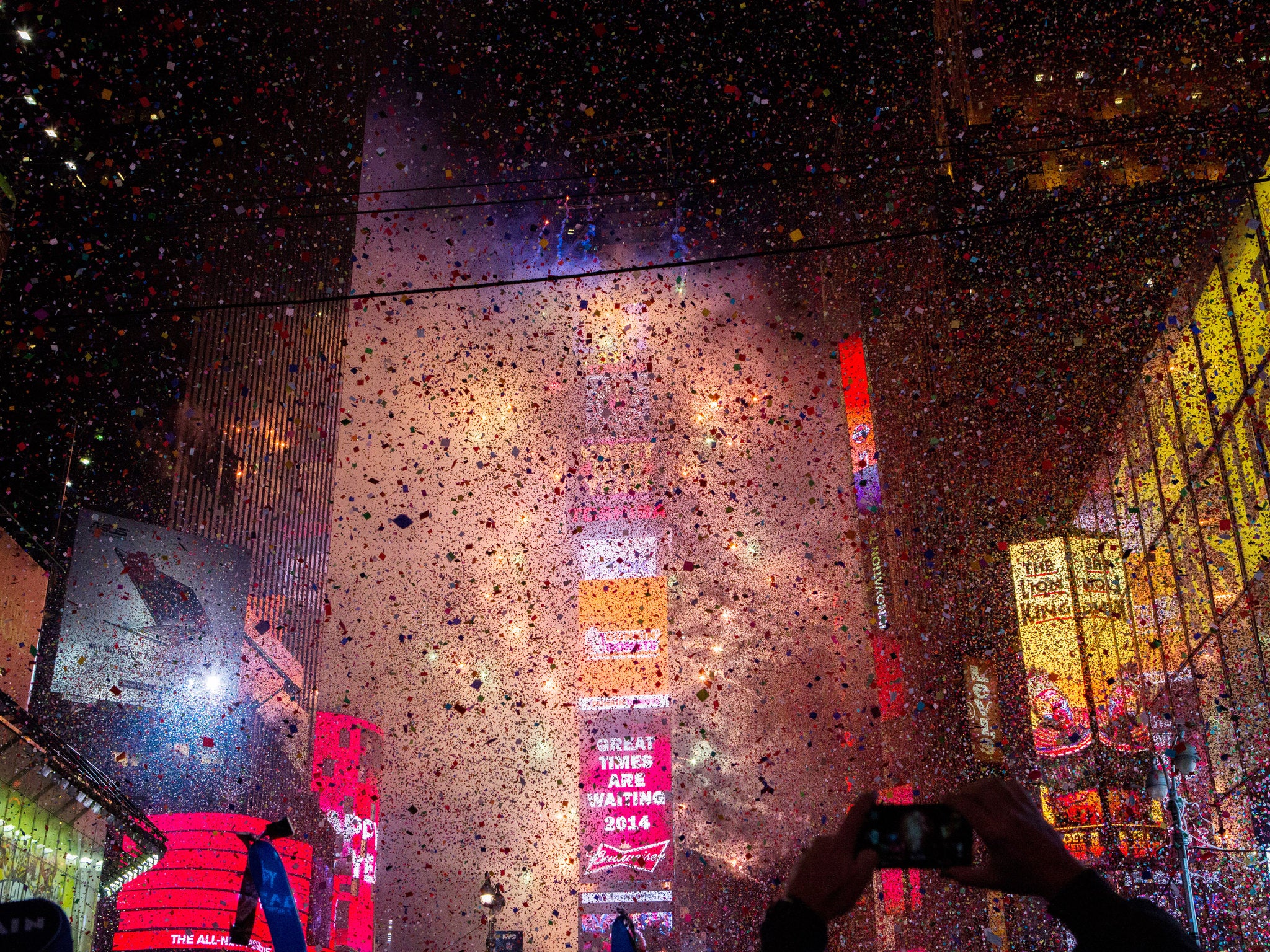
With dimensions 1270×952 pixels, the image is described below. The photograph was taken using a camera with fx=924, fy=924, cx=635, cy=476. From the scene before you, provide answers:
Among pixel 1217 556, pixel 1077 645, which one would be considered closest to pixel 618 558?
pixel 1077 645

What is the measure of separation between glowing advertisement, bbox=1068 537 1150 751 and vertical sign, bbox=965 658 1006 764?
2.41 m

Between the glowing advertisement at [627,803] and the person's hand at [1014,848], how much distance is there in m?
34.7

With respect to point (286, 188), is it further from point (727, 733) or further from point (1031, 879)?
point (727, 733)

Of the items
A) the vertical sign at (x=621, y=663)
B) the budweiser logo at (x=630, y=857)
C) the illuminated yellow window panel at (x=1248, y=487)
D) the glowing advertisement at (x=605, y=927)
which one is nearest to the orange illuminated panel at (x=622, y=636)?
the vertical sign at (x=621, y=663)

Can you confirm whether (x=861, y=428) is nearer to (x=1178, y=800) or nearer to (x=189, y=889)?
(x=1178, y=800)

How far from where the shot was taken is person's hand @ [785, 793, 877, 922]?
1.55 meters

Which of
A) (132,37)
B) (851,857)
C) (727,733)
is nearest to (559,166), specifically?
(727,733)

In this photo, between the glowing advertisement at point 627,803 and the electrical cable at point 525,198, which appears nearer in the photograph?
the electrical cable at point 525,198

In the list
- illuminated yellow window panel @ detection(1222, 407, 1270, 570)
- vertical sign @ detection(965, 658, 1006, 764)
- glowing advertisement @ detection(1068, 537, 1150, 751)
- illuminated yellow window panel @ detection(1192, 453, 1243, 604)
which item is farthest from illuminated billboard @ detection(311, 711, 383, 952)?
illuminated yellow window panel @ detection(1222, 407, 1270, 570)

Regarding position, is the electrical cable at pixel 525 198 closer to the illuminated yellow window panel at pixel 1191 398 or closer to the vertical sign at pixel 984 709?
the illuminated yellow window panel at pixel 1191 398

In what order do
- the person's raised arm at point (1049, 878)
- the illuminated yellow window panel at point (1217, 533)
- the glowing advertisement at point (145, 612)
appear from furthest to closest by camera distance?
the glowing advertisement at point (145, 612) < the illuminated yellow window panel at point (1217, 533) < the person's raised arm at point (1049, 878)

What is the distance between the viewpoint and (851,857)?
63.2 inches

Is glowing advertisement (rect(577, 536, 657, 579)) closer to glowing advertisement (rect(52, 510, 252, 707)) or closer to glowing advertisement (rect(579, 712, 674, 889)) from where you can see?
glowing advertisement (rect(579, 712, 674, 889))

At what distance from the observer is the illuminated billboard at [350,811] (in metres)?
37.6
